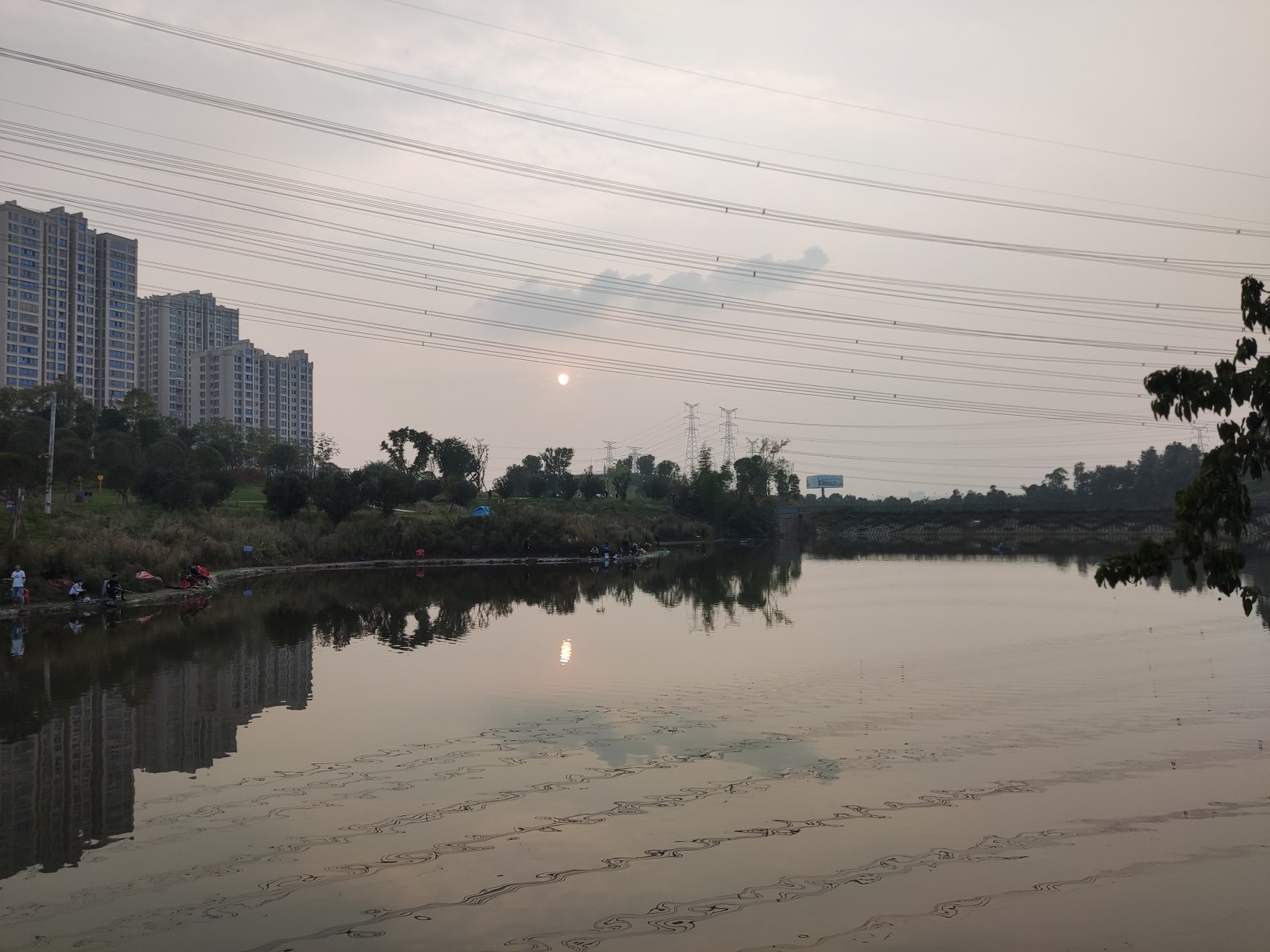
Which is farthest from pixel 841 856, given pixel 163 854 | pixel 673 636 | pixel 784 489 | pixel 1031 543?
pixel 784 489

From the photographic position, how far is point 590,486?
112062 millimetres

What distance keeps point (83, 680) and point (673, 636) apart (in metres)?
15.1

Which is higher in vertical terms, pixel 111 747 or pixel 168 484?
pixel 168 484

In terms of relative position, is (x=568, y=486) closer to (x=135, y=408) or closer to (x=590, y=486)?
(x=590, y=486)

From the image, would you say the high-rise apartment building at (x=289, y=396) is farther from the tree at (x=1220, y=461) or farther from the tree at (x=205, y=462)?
the tree at (x=1220, y=461)

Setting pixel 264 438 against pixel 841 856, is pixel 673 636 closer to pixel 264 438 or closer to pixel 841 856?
pixel 841 856

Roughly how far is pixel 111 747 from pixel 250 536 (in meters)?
43.0

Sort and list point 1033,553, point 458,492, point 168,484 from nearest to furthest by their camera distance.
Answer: point 168,484 → point 1033,553 → point 458,492

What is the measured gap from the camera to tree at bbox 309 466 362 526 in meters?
65.0

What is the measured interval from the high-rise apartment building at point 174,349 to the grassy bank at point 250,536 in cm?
6624

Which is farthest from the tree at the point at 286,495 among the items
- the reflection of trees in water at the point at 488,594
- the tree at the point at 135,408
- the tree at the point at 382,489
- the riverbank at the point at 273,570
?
the tree at the point at 135,408

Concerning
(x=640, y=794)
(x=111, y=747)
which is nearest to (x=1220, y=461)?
(x=640, y=794)

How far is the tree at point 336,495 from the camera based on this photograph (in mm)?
65000

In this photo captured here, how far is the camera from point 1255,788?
12.8m
